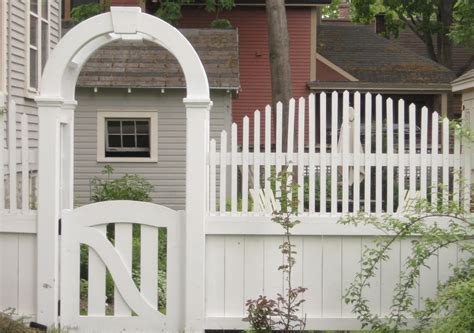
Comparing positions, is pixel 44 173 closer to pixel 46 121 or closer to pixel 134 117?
pixel 46 121

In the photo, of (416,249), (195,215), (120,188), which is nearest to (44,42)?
(120,188)

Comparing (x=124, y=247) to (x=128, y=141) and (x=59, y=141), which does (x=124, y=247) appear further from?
(x=128, y=141)

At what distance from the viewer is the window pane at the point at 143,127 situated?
67.5ft

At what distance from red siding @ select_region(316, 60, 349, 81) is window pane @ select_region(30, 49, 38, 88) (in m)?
13.9

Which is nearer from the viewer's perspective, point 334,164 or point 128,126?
point 334,164

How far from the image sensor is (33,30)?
49.9 ft

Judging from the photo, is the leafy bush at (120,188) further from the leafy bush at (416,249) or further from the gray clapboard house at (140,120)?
the leafy bush at (416,249)

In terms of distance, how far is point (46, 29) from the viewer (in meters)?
16.1

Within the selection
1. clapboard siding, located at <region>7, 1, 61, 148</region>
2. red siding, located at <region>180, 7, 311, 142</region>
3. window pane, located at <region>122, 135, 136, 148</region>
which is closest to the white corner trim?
red siding, located at <region>180, 7, 311, 142</region>

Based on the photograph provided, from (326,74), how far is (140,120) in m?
9.14

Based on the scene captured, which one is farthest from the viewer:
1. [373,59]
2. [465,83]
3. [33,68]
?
[373,59]

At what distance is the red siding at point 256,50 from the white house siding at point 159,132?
614cm

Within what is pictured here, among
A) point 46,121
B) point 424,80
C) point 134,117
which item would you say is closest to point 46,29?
point 134,117

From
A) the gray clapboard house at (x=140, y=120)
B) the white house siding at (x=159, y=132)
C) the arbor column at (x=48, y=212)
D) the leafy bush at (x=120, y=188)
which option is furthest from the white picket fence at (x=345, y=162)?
the white house siding at (x=159, y=132)
